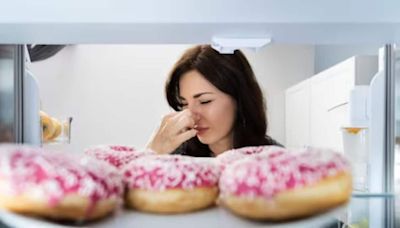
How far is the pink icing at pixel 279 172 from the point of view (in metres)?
0.28

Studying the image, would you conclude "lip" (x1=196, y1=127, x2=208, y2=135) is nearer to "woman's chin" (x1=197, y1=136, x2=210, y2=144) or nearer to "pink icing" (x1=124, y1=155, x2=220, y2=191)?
"woman's chin" (x1=197, y1=136, x2=210, y2=144)

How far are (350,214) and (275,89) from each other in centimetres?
29

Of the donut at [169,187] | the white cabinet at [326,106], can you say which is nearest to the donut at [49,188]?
the donut at [169,187]

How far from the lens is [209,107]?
2.12 ft

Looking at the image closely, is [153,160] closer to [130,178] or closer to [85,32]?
[130,178]

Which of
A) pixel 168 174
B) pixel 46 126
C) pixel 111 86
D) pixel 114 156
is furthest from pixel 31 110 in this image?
pixel 168 174

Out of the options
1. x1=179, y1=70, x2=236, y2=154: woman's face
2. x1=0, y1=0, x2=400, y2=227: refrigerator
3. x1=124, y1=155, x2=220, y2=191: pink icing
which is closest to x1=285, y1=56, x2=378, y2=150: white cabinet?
x1=179, y1=70, x2=236, y2=154: woman's face

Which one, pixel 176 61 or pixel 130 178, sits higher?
pixel 176 61

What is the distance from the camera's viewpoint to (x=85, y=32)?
1.32ft

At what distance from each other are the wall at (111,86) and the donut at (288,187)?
0.37 m

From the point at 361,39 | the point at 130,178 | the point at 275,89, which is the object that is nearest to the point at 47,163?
the point at 130,178

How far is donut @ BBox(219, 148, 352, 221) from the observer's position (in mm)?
279

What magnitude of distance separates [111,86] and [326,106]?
0.43 meters

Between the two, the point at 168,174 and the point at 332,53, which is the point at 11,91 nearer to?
the point at 168,174
